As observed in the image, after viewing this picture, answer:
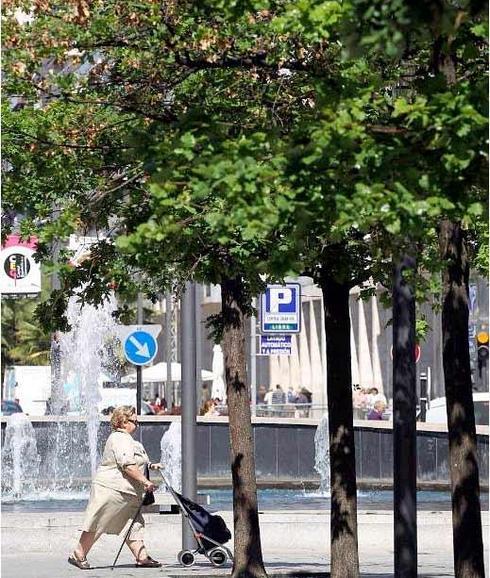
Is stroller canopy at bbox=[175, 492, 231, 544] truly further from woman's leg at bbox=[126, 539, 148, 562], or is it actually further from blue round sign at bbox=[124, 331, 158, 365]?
blue round sign at bbox=[124, 331, 158, 365]

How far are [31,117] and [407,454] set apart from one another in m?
3.32

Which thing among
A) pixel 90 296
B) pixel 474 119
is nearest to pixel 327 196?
pixel 474 119

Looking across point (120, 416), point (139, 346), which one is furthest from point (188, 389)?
point (139, 346)

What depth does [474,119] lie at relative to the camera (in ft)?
24.1

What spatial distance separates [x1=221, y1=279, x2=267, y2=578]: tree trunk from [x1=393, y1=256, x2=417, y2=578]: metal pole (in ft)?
9.79

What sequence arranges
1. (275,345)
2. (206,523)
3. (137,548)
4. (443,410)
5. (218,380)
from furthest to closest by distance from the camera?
(218,380) < (443,410) < (275,345) < (137,548) < (206,523)

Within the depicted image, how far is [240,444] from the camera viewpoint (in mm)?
15773

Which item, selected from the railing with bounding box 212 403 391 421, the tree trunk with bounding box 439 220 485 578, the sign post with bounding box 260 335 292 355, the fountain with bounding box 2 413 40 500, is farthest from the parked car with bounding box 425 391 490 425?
the tree trunk with bounding box 439 220 485 578

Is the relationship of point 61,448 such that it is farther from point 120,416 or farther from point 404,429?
point 404,429

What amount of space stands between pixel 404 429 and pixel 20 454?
2296 cm

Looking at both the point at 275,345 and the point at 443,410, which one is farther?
the point at 443,410

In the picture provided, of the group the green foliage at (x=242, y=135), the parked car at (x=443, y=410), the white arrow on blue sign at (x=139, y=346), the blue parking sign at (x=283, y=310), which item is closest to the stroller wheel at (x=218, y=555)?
the green foliage at (x=242, y=135)

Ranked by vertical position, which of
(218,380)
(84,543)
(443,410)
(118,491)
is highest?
(218,380)

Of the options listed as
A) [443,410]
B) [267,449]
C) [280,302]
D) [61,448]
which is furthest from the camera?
[443,410]
